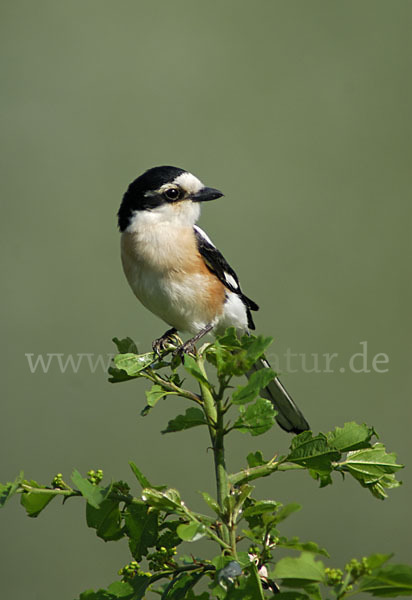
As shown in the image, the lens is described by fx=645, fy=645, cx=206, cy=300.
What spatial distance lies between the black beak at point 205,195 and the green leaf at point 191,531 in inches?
79.8

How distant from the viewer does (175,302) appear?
9.12 ft

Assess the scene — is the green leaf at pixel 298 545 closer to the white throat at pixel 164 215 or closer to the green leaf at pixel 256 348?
the green leaf at pixel 256 348

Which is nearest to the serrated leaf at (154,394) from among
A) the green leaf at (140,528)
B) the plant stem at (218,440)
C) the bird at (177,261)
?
the plant stem at (218,440)

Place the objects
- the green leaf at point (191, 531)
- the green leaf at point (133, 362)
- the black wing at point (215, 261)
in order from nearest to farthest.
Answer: the green leaf at point (191, 531), the green leaf at point (133, 362), the black wing at point (215, 261)

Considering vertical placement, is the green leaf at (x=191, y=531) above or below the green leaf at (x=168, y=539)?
above

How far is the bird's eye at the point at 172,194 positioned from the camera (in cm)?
289

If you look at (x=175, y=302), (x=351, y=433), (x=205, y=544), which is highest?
(x=351, y=433)

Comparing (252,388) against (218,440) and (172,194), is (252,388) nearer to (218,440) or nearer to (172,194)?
(218,440)

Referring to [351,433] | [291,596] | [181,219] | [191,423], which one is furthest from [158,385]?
[181,219]

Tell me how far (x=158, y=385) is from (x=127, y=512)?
286 mm

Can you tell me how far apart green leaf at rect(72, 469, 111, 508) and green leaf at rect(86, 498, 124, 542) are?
2.6 inches

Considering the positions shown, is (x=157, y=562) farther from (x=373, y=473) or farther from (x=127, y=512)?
(x=373, y=473)

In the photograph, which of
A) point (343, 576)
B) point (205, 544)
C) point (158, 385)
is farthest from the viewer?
point (205, 544)

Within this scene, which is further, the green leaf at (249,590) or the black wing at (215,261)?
the black wing at (215,261)
